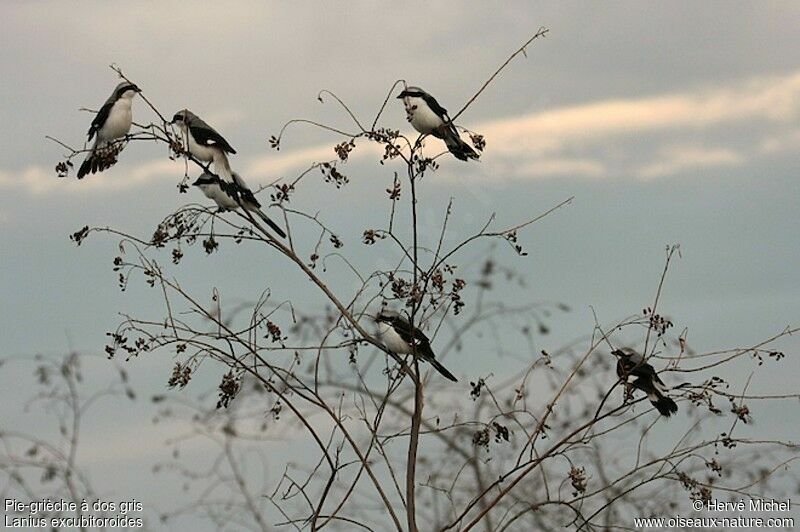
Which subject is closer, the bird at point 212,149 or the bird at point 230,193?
the bird at point 230,193

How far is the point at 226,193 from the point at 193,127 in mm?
716

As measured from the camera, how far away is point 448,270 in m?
5.86

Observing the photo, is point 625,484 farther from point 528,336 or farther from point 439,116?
point 439,116

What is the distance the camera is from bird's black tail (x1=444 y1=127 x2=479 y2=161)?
23.6 ft

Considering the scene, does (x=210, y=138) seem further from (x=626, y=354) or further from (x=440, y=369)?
(x=626, y=354)

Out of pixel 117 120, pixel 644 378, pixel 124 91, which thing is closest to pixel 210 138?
pixel 117 120

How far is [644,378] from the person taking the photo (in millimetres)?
6234

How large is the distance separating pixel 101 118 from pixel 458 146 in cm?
237

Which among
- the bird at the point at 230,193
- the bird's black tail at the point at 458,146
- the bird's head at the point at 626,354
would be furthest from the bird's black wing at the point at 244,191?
the bird's head at the point at 626,354

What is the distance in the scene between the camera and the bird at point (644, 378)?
5727mm

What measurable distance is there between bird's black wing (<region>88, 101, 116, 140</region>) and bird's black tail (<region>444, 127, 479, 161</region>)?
2.20 meters

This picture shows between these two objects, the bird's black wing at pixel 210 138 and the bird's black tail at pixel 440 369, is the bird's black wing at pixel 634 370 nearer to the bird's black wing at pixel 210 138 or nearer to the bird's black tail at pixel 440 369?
the bird's black tail at pixel 440 369

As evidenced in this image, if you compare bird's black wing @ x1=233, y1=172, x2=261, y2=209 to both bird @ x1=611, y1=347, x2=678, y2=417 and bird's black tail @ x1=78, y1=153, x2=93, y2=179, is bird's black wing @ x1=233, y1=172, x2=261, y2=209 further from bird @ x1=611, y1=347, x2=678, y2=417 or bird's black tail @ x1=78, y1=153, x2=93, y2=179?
bird @ x1=611, y1=347, x2=678, y2=417

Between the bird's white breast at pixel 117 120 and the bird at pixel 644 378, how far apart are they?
3618mm
